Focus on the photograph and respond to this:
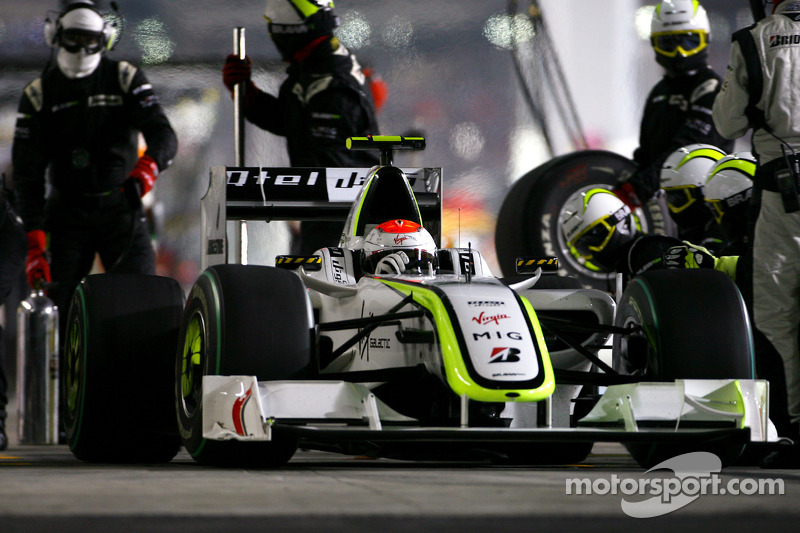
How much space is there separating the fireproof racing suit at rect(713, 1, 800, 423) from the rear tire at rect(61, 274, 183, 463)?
2.59 meters

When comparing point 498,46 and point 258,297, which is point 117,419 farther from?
point 498,46

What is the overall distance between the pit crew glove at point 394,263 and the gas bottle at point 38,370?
2.98 meters

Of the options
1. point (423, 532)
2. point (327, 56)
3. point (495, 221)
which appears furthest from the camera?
point (495, 221)

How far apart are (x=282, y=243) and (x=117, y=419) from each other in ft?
13.5

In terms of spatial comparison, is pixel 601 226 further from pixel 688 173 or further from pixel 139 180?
pixel 139 180

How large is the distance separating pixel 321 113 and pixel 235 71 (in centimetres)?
67

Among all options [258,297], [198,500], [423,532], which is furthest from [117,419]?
[423,532]

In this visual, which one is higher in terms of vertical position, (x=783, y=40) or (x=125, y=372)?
(x=783, y=40)

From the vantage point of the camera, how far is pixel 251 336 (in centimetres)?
468

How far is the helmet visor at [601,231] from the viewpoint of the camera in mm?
8062

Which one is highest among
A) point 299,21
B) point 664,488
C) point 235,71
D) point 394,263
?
point 299,21

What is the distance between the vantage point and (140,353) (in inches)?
219

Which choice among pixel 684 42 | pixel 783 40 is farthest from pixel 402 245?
pixel 684 42

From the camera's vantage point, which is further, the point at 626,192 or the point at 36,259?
the point at 626,192
